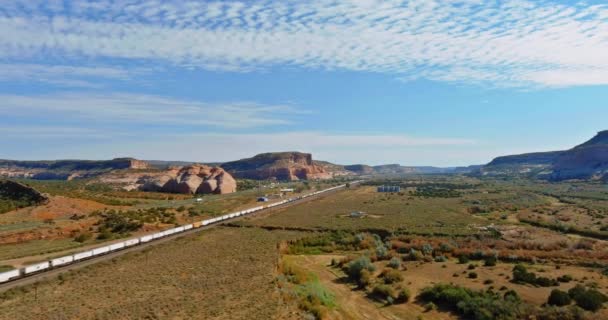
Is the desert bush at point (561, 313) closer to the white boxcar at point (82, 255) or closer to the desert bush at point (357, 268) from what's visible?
the desert bush at point (357, 268)

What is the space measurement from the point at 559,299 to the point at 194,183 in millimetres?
102548

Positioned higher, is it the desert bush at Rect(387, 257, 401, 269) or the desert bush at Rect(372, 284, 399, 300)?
the desert bush at Rect(387, 257, 401, 269)

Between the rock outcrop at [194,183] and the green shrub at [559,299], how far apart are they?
9856cm

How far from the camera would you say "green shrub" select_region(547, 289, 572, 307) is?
24578 mm

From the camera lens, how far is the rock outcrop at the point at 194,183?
114 metres

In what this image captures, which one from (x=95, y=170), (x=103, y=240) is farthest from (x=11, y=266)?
(x=95, y=170)

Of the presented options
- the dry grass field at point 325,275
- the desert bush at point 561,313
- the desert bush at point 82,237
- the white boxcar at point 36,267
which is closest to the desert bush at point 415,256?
the dry grass field at point 325,275

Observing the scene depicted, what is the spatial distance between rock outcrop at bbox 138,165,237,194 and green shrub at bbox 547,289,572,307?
9856 centimetres

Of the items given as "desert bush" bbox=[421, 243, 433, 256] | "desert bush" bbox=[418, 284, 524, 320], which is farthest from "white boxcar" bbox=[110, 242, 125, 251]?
"desert bush" bbox=[421, 243, 433, 256]

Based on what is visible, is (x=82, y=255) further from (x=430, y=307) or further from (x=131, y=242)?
(x=430, y=307)

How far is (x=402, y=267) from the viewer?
3469 cm

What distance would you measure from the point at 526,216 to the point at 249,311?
55970mm

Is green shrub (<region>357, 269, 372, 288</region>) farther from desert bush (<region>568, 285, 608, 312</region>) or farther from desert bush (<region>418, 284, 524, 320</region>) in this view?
desert bush (<region>568, 285, 608, 312</region>)

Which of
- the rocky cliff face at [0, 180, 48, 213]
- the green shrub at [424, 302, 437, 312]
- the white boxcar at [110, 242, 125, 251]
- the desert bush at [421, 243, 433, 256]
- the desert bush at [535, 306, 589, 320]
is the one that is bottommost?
the green shrub at [424, 302, 437, 312]
